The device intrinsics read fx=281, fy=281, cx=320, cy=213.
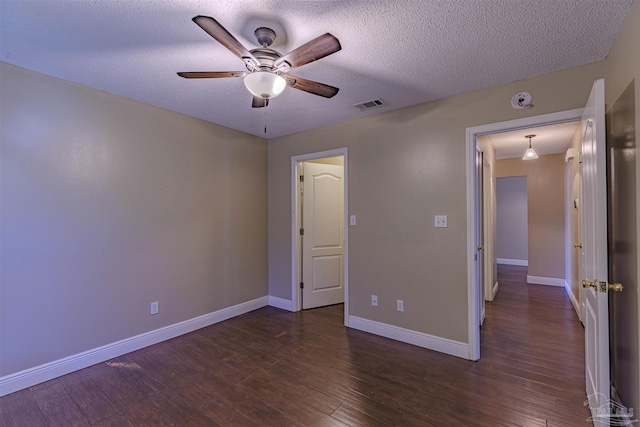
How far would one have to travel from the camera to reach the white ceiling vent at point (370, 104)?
2.74 m

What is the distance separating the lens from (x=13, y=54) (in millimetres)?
1938

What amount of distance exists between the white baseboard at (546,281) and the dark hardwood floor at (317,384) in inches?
90.0

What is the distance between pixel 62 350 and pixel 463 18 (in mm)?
3739

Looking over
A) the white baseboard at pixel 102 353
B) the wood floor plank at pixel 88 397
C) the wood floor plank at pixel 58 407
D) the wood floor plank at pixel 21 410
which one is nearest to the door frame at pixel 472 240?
the white baseboard at pixel 102 353

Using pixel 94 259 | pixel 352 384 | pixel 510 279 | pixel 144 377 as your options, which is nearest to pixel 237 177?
pixel 94 259

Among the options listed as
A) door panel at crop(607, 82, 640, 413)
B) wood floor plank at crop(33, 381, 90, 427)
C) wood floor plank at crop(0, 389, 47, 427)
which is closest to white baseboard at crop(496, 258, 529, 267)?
door panel at crop(607, 82, 640, 413)

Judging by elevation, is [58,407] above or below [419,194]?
below

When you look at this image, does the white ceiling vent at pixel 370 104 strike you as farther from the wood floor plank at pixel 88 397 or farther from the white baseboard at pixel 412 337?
the wood floor plank at pixel 88 397

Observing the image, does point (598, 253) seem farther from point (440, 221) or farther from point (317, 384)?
point (317, 384)

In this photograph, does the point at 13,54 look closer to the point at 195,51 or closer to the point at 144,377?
the point at 195,51

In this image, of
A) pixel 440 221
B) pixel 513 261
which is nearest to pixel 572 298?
pixel 440 221

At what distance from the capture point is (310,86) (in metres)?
1.83

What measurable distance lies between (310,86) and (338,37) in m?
0.34

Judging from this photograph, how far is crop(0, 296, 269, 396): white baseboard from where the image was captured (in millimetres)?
2076
